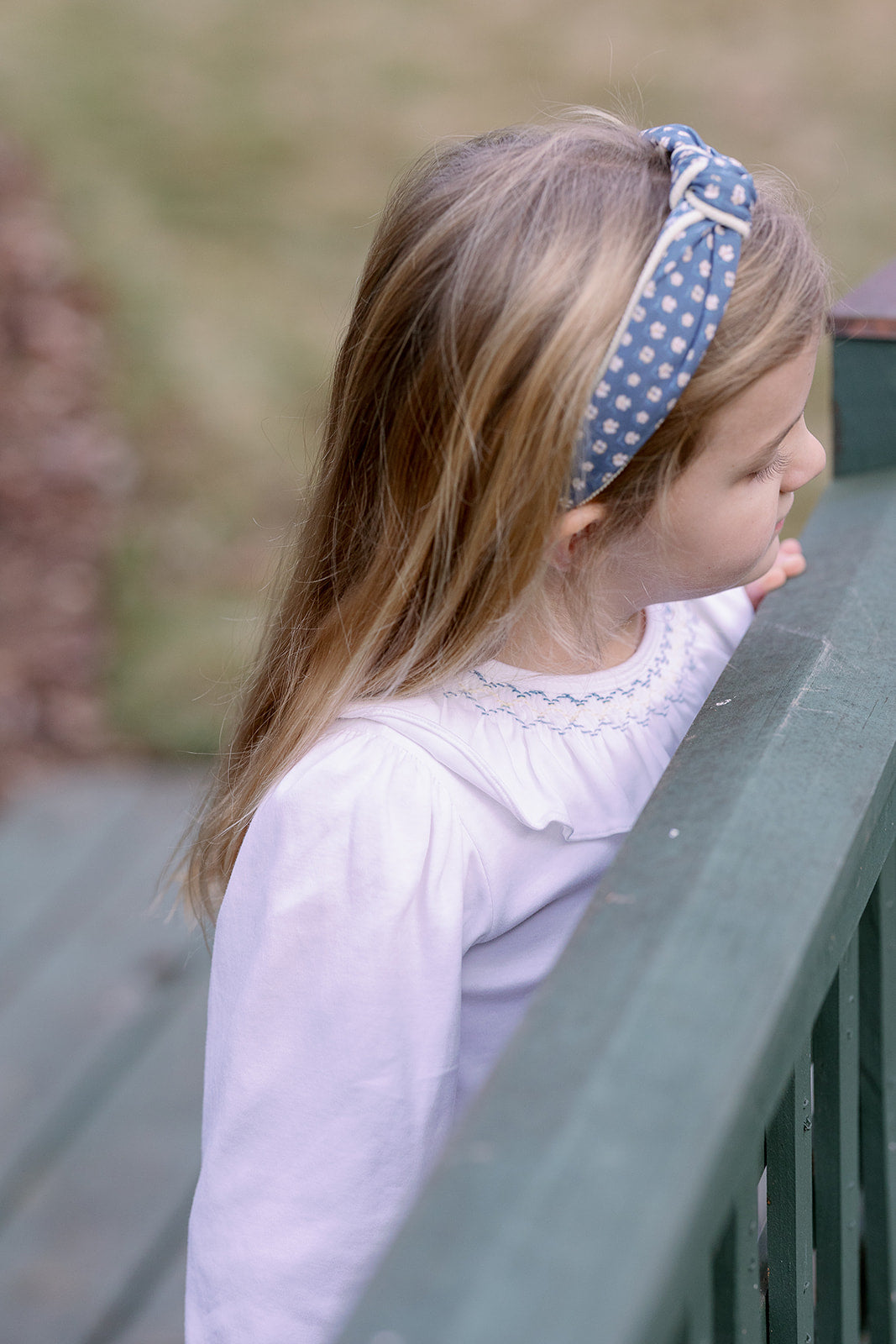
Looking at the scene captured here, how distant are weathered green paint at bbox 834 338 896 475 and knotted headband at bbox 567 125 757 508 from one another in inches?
21.7

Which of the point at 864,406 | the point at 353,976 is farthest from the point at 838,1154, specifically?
the point at 864,406

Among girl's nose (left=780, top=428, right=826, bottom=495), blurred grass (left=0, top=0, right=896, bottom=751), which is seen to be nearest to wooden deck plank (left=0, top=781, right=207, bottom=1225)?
blurred grass (left=0, top=0, right=896, bottom=751)

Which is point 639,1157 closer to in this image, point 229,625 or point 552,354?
point 552,354

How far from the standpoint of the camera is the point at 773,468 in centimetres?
116

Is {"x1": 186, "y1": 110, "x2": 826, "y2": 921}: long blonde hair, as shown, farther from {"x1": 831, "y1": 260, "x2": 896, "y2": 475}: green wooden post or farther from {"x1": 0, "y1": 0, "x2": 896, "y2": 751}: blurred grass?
{"x1": 0, "y1": 0, "x2": 896, "y2": 751}: blurred grass

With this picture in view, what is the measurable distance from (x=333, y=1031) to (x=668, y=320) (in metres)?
0.60

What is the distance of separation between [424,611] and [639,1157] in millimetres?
635

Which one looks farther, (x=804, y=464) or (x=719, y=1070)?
(x=804, y=464)

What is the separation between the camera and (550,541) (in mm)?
1104

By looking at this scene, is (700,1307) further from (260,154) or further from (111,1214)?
(260,154)

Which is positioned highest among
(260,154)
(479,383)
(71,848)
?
A: (479,383)

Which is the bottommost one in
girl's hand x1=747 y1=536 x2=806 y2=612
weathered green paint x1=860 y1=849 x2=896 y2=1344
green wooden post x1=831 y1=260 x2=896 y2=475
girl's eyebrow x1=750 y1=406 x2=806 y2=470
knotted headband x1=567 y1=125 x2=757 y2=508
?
weathered green paint x1=860 y1=849 x2=896 y2=1344

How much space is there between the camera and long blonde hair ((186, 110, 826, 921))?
1024 mm

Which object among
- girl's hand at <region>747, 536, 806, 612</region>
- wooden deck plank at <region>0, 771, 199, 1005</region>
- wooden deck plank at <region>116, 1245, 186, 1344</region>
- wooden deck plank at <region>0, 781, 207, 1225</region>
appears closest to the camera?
girl's hand at <region>747, 536, 806, 612</region>
